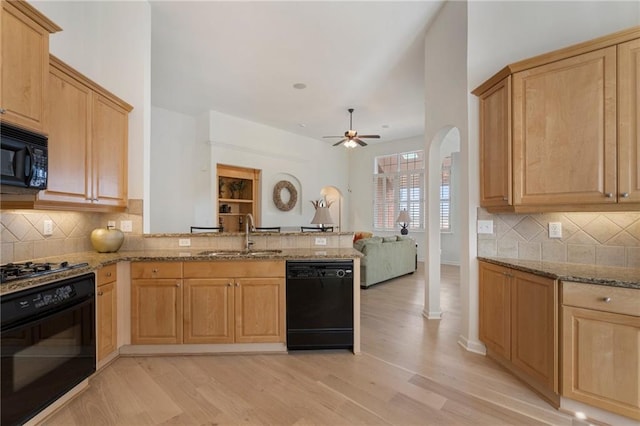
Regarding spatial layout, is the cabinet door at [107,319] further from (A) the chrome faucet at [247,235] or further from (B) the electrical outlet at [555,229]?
(B) the electrical outlet at [555,229]

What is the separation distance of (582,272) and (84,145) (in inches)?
156

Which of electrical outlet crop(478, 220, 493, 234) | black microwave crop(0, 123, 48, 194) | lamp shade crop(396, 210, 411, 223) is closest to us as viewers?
black microwave crop(0, 123, 48, 194)

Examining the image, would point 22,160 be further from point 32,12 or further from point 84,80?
point 84,80

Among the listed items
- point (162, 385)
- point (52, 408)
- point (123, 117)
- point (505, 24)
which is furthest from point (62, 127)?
point (505, 24)

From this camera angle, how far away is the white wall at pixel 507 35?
2.25 m

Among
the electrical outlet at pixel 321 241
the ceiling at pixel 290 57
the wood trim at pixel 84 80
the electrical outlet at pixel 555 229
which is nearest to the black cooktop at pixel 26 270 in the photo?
the wood trim at pixel 84 80

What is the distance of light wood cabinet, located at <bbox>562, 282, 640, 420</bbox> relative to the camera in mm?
1636

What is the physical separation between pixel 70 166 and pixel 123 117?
2.80 feet

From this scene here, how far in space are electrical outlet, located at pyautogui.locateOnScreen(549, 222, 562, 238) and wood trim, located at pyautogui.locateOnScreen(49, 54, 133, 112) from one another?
4121mm

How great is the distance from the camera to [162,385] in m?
2.13

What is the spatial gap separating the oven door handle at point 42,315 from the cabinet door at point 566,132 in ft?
10.8

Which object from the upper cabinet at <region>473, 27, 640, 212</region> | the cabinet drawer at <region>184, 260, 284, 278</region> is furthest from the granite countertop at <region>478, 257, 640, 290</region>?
the cabinet drawer at <region>184, 260, 284, 278</region>

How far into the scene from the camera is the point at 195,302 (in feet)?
8.32

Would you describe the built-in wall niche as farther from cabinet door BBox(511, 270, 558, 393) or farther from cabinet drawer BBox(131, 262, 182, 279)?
cabinet door BBox(511, 270, 558, 393)
